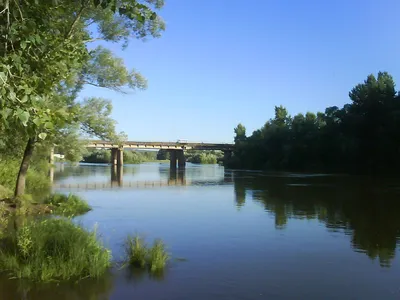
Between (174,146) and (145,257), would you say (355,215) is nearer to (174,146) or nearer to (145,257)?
(145,257)

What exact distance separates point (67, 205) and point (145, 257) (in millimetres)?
13389

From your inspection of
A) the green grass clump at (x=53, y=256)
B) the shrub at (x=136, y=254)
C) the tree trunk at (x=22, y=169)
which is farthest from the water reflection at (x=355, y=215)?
the tree trunk at (x=22, y=169)

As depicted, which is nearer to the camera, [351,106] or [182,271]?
[182,271]

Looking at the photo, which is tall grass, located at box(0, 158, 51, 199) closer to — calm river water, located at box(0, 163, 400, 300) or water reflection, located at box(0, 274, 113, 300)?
calm river water, located at box(0, 163, 400, 300)

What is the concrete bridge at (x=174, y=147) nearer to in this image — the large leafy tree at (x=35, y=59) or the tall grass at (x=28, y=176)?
the tall grass at (x=28, y=176)

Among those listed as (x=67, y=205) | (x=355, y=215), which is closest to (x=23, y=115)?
(x=67, y=205)

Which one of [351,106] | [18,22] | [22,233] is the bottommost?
[22,233]

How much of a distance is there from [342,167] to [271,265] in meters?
77.3

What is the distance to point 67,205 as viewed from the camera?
81.5ft

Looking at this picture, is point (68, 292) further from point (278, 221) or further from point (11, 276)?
point (278, 221)

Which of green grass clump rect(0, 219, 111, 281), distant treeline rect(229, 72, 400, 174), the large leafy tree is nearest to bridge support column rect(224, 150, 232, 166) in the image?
distant treeline rect(229, 72, 400, 174)

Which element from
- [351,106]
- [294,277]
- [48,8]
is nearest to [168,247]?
[294,277]

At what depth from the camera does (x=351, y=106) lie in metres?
82.2

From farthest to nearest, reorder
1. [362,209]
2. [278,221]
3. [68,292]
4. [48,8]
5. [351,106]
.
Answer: [351,106] < [362,209] < [278,221] < [68,292] < [48,8]
